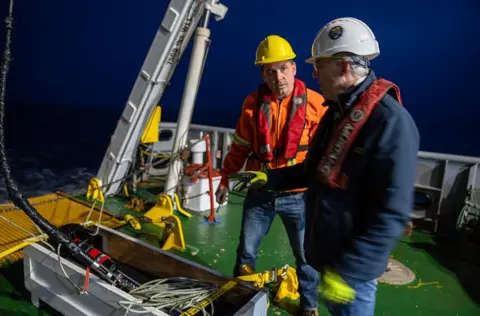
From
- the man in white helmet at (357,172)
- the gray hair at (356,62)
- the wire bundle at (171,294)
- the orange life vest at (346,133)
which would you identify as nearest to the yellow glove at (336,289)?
the man in white helmet at (357,172)

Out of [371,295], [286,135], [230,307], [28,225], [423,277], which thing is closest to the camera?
[371,295]

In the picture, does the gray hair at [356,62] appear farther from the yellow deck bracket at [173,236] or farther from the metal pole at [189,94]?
the metal pole at [189,94]

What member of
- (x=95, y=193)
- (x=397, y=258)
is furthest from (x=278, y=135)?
(x=95, y=193)

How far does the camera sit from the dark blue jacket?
4.00 ft

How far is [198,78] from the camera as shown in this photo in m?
4.93

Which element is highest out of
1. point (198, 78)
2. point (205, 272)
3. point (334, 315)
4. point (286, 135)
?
point (198, 78)

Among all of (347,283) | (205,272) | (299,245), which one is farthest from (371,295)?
(205,272)

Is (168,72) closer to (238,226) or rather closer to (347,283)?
(238,226)

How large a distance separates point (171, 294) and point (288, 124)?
1.29m

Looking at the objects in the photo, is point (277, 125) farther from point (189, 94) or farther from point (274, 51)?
point (189, 94)

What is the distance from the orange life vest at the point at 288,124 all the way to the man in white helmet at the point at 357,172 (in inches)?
27.0

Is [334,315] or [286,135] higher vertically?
[286,135]

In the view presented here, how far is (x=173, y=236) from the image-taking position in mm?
3852

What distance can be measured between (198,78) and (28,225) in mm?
2902
